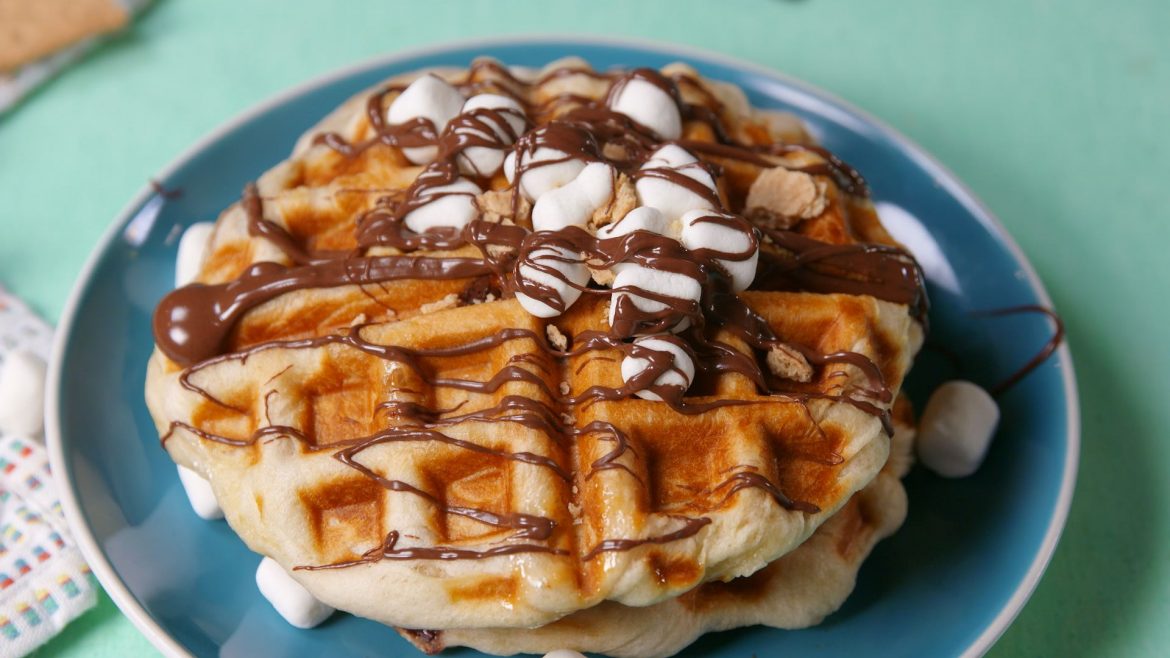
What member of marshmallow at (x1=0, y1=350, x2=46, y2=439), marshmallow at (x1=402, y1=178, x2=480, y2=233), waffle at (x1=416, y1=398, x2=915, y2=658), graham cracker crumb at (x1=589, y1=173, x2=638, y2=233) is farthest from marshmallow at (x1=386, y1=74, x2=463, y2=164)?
marshmallow at (x1=0, y1=350, x2=46, y2=439)

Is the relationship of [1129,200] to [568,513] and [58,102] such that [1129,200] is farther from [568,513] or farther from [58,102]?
[58,102]

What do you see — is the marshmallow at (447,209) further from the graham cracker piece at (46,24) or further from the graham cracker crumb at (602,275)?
Result: the graham cracker piece at (46,24)

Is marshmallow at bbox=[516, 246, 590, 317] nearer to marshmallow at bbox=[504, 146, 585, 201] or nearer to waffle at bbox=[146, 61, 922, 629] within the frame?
waffle at bbox=[146, 61, 922, 629]

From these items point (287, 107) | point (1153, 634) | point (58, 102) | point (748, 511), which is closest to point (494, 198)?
point (748, 511)

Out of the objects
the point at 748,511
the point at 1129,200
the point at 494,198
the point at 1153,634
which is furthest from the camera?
the point at 1129,200

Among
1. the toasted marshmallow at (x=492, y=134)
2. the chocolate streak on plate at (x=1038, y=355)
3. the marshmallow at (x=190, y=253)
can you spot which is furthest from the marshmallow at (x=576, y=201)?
the chocolate streak on plate at (x=1038, y=355)
